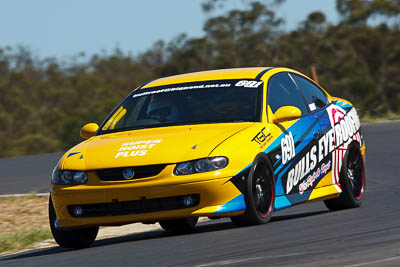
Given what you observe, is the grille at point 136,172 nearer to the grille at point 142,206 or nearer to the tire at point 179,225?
the grille at point 142,206

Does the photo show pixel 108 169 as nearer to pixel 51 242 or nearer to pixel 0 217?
pixel 51 242

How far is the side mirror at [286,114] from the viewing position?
8578 millimetres

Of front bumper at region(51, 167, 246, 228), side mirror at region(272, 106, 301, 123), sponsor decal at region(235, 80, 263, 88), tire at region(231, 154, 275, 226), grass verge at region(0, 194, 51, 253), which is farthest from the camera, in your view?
grass verge at region(0, 194, 51, 253)

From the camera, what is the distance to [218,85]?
9.09 m

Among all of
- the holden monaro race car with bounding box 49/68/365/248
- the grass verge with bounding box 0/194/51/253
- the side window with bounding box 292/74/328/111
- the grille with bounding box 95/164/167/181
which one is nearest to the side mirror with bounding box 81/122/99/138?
the holden monaro race car with bounding box 49/68/365/248

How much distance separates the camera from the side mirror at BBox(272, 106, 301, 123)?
28.1 feet

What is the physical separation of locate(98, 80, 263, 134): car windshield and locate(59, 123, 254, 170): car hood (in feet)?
0.88

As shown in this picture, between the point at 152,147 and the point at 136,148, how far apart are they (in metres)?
0.14

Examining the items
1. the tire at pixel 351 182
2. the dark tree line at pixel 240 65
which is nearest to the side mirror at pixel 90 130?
the tire at pixel 351 182

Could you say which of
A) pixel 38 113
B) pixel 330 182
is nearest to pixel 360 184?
pixel 330 182

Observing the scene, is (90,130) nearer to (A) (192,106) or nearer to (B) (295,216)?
(A) (192,106)

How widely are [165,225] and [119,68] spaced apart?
222 feet

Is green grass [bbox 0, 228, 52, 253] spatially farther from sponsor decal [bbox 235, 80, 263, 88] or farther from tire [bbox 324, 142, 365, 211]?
tire [bbox 324, 142, 365, 211]

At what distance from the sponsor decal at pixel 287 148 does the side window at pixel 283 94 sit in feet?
1.06
